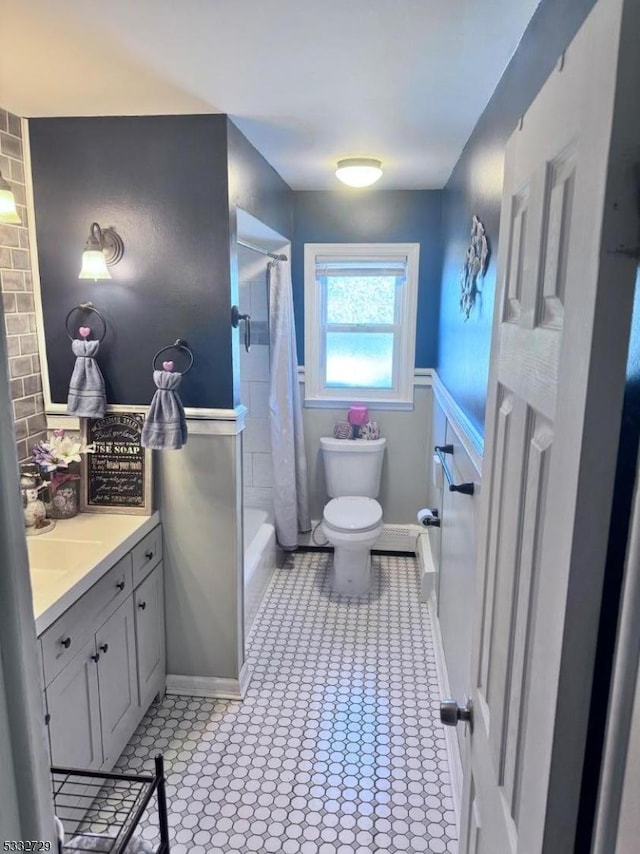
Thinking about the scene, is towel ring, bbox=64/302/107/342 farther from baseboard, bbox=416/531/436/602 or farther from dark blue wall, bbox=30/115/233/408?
baseboard, bbox=416/531/436/602

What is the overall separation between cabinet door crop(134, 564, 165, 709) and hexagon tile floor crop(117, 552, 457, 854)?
0.15 metres

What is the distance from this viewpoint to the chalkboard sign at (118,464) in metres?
2.28

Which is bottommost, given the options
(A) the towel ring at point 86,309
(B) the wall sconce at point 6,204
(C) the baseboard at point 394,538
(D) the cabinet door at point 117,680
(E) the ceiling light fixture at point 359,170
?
(C) the baseboard at point 394,538

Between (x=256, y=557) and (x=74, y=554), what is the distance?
4.27 ft

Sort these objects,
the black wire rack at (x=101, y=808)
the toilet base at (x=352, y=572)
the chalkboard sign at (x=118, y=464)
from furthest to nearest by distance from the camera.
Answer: the toilet base at (x=352, y=572) → the chalkboard sign at (x=118, y=464) → the black wire rack at (x=101, y=808)

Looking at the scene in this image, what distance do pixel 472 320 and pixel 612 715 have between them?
170cm

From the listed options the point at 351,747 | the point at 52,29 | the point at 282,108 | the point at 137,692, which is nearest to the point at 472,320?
the point at 282,108

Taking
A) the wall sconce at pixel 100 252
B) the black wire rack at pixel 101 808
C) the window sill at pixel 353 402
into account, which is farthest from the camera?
the window sill at pixel 353 402

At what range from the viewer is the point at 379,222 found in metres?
3.50

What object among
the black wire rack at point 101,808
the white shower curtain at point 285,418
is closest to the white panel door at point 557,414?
the black wire rack at point 101,808

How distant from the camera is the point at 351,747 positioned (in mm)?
2174

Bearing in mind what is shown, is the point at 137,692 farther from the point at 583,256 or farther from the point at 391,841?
the point at 583,256

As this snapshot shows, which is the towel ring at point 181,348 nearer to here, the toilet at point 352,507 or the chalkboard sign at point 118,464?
the chalkboard sign at point 118,464

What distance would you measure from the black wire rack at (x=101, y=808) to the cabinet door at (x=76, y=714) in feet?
0.20
